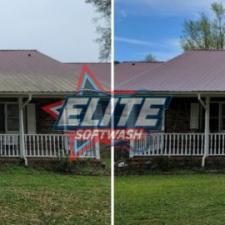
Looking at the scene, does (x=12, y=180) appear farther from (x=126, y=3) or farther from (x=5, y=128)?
(x=126, y=3)

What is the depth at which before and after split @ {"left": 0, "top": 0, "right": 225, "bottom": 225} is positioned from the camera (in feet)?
17.6

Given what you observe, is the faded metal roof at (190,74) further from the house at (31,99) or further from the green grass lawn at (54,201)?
the green grass lawn at (54,201)

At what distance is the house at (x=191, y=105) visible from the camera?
1034 centimetres

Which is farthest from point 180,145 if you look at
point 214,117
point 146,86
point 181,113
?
point 146,86

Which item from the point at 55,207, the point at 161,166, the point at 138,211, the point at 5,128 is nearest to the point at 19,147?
the point at 5,128

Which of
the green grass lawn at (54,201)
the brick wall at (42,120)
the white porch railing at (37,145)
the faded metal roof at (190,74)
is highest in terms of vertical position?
the faded metal roof at (190,74)

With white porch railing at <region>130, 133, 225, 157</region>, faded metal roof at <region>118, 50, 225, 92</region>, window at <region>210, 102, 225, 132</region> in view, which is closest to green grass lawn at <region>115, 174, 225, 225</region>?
white porch railing at <region>130, 133, 225, 157</region>

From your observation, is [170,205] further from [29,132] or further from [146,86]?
[29,132]

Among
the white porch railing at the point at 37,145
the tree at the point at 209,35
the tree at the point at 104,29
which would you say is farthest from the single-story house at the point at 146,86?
the tree at the point at 104,29

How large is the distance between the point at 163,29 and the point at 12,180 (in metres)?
4.54

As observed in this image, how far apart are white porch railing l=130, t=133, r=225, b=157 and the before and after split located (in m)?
0.03

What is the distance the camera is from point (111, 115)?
5777 millimetres

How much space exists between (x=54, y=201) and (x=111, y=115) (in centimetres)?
150
